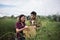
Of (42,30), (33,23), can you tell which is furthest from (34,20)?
(42,30)

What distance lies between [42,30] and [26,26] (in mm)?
189

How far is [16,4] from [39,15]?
30 cm

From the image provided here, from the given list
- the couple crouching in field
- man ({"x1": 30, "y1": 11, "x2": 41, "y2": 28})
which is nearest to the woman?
the couple crouching in field

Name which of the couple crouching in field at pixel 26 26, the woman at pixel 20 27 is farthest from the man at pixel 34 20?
the woman at pixel 20 27

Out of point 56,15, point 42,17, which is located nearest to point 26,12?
point 42,17

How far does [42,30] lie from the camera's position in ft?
5.90

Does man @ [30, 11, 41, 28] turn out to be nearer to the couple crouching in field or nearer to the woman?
the couple crouching in field

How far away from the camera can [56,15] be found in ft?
6.09

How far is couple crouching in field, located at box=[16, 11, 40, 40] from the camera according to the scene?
69.8 inches

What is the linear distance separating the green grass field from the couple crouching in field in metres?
0.06

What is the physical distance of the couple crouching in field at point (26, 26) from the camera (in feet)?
5.81

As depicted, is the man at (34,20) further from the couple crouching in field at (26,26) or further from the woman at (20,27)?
the woman at (20,27)

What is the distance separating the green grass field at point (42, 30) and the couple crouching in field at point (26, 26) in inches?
2.2

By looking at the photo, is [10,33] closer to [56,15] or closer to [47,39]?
[47,39]
